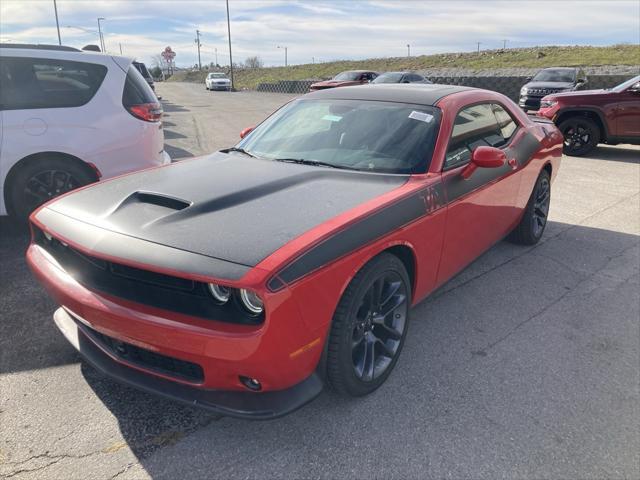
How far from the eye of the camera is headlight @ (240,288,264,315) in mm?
2074

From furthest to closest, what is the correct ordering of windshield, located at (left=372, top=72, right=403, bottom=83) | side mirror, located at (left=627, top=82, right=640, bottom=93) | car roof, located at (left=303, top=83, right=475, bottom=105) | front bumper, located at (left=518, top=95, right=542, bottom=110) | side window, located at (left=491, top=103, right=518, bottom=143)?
1. windshield, located at (left=372, top=72, right=403, bottom=83)
2. front bumper, located at (left=518, top=95, right=542, bottom=110)
3. side mirror, located at (left=627, top=82, right=640, bottom=93)
4. side window, located at (left=491, top=103, right=518, bottom=143)
5. car roof, located at (left=303, top=83, right=475, bottom=105)

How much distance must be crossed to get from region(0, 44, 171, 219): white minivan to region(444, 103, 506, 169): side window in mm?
3285

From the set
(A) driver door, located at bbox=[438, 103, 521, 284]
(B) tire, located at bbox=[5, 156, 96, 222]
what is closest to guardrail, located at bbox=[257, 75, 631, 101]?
(A) driver door, located at bbox=[438, 103, 521, 284]

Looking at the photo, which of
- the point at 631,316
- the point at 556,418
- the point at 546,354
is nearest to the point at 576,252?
the point at 631,316

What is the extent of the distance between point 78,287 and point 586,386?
277 cm

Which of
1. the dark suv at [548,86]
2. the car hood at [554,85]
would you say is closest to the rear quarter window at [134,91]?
the dark suv at [548,86]

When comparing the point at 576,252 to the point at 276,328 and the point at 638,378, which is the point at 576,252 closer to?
the point at 638,378

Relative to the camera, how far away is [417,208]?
279 centimetres

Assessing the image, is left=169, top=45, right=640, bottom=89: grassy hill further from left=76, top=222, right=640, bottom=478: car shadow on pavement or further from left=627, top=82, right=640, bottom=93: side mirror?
left=76, top=222, right=640, bottom=478: car shadow on pavement

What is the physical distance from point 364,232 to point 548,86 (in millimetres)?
15654

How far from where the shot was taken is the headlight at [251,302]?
207 cm

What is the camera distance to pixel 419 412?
8.44 feet

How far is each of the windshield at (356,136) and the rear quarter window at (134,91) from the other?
6.59 feet

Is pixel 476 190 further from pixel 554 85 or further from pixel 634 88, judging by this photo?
pixel 554 85
